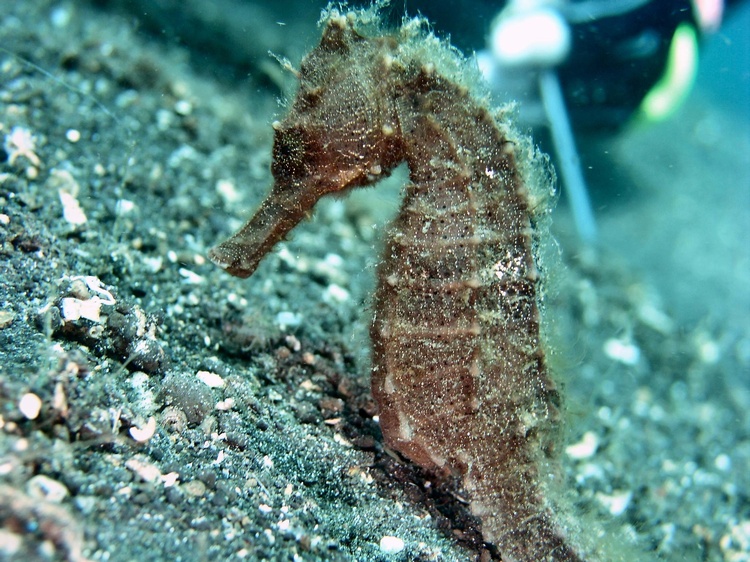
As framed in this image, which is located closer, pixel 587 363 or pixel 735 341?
pixel 587 363

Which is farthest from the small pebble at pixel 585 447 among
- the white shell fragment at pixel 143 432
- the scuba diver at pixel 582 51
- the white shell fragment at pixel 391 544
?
the white shell fragment at pixel 143 432

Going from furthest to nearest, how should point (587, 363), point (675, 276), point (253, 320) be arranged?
1. point (675, 276)
2. point (587, 363)
3. point (253, 320)

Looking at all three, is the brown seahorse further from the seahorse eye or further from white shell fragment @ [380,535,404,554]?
white shell fragment @ [380,535,404,554]

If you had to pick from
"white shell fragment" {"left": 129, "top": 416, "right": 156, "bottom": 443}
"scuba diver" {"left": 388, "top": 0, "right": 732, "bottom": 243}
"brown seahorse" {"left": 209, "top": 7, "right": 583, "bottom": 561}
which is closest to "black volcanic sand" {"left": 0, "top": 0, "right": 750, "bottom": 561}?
"white shell fragment" {"left": 129, "top": 416, "right": 156, "bottom": 443}

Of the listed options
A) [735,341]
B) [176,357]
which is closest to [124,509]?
[176,357]

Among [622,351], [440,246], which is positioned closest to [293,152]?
[440,246]

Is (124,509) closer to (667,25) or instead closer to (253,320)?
(253,320)

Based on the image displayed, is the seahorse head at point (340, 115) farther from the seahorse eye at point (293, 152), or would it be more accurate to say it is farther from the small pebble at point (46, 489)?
the small pebble at point (46, 489)

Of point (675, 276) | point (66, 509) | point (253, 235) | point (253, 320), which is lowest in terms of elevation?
point (66, 509)
